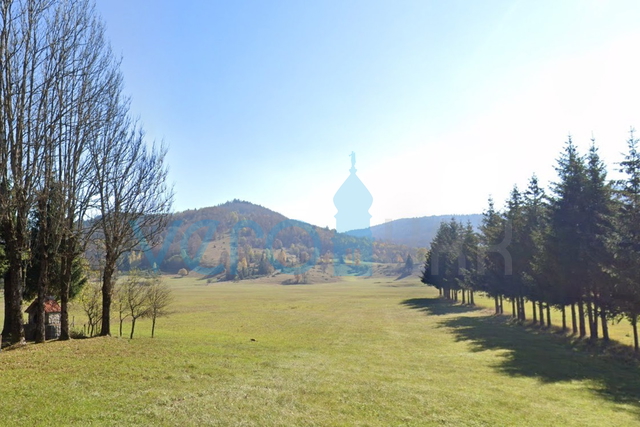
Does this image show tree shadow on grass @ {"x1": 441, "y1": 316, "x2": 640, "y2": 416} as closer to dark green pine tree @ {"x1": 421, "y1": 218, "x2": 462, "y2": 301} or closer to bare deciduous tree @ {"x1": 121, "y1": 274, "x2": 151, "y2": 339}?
bare deciduous tree @ {"x1": 121, "y1": 274, "x2": 151, "y2": 339}

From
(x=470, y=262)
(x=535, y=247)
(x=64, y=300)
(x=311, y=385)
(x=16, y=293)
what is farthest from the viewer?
(x=470, y=262)

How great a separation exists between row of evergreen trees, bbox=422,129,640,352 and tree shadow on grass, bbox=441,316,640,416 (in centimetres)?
283

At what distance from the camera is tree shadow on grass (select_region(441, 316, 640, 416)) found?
1948 cm

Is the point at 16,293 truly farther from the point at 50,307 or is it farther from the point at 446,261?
the point at 446,261

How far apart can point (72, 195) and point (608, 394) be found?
94.8ft

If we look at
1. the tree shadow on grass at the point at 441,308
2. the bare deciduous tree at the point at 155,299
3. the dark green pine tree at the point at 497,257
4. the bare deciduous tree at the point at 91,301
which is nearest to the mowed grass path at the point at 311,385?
the bare deciduous tree at the point at 91,301

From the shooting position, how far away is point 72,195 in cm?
2167

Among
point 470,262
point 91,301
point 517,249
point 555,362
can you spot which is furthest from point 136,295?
point 470,262

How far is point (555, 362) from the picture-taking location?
81.8 feet

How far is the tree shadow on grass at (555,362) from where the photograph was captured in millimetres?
19484

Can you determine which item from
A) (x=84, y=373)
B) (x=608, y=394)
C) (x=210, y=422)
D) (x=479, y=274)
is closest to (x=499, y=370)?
(x=608, y=394)

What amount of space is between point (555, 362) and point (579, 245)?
9632 mm

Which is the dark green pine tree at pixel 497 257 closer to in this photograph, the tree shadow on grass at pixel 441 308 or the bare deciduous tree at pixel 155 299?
the tree shadow on grass at pixel 441 308

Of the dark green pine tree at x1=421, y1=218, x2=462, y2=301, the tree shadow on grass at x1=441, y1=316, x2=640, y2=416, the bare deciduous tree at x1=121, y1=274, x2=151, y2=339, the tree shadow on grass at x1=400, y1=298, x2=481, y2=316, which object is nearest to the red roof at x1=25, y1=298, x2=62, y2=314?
the bare deciduous tree at x1=121, y1=274, x2=151, y2=339
